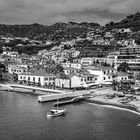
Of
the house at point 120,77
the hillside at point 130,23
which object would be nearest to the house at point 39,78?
the house at point 120,77

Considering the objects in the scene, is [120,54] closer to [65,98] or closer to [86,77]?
[86,77]

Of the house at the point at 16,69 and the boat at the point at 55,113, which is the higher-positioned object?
the house at the point at 16,69

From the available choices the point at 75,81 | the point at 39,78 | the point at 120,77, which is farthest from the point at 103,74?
the point at 39,78

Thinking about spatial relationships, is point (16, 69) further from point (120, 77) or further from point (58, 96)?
point (58, 96)

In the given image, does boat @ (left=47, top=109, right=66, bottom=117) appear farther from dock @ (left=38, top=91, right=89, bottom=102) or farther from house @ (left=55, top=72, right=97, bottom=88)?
house @ (left=55, top=72, right=97, bottom=88)

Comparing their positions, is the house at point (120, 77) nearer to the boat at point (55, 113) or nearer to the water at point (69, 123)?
the water at point (69, 123)

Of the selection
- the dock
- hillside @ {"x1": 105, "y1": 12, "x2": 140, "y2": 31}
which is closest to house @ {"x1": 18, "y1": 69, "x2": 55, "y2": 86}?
the dock
